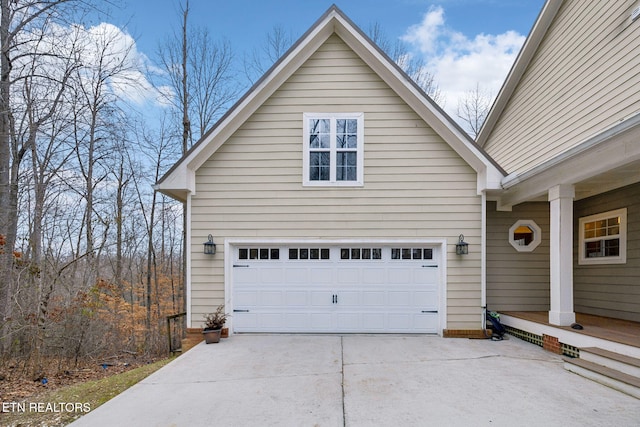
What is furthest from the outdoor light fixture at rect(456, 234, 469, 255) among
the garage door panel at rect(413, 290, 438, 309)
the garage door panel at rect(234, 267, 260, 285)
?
the garage door panel at rect(234, 267, 260, 285)

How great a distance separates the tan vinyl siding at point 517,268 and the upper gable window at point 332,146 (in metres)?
3.51

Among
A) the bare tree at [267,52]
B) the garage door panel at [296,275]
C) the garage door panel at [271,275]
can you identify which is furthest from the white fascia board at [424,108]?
the bare tree at [267,52]

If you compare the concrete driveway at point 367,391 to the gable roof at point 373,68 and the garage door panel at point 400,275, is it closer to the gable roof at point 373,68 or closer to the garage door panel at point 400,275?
the garage door panel at point 400,275

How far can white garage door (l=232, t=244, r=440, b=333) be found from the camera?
6.70m

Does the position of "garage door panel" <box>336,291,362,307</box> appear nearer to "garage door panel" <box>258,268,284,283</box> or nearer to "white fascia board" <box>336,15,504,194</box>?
"garage door panel" <box>258,268,284,283</box>

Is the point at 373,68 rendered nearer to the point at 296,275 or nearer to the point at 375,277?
the point at 375,277

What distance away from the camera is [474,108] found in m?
17.2

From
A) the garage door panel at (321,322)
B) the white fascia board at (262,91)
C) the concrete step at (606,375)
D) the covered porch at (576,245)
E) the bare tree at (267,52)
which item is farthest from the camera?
the bare tree at (267,52)

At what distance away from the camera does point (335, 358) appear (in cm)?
519

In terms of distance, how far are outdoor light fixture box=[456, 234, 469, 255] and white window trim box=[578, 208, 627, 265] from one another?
2676 millimetres

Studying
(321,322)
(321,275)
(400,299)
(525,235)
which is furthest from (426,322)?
(525,235)

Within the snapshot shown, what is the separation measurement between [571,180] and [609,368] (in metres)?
2.60

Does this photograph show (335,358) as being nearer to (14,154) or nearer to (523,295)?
(523,295)

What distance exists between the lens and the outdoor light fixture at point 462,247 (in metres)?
6.53
